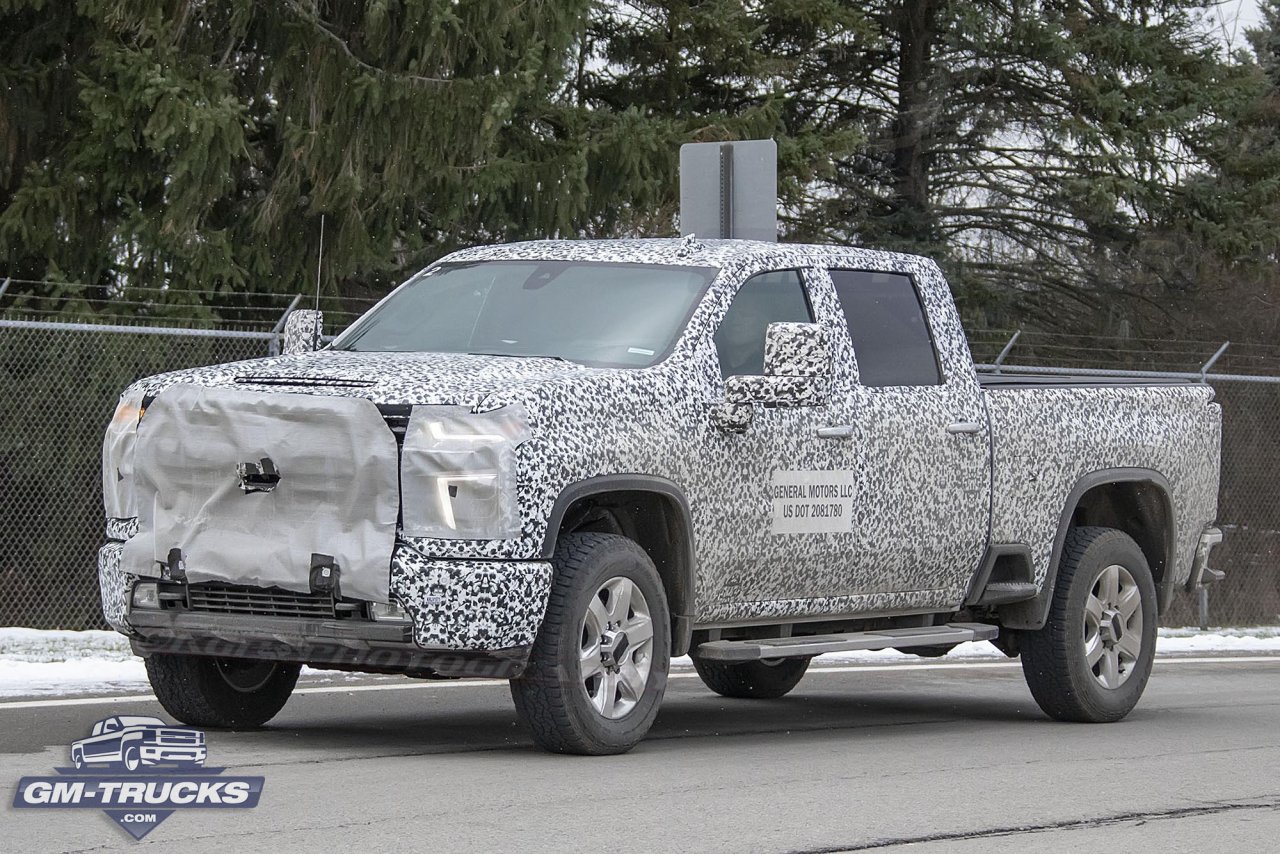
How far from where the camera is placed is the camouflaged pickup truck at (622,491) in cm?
754

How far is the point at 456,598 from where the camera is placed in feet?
24.5

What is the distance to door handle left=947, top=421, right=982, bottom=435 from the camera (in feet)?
31.6

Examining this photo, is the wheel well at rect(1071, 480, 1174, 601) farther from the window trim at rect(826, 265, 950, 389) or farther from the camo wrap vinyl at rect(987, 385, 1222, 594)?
the window trim at rect(826, 265, 950, 389)

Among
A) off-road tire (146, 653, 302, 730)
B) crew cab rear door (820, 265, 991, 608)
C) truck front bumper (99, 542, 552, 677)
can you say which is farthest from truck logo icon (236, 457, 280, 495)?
crew cab rear door (820, 265, 991, 608)

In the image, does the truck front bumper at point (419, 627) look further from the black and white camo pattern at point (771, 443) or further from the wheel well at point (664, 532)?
the wheel well at point (664, 532)

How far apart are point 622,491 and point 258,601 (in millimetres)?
1456

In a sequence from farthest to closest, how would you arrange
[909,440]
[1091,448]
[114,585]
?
[1091,448]
[909,440]
[114,585]

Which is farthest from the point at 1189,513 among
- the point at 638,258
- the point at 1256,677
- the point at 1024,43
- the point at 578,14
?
the point at 1024,43

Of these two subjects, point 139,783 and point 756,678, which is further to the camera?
point 756,678

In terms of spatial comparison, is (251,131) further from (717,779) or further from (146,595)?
(717,779)

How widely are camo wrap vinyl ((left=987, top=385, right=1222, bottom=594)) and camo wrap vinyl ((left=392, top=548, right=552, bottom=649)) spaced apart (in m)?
3.27

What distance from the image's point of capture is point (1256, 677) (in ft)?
43.4

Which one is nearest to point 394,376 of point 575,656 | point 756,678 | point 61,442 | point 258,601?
point 258,601

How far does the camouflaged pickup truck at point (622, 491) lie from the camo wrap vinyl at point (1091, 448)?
2cm
